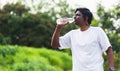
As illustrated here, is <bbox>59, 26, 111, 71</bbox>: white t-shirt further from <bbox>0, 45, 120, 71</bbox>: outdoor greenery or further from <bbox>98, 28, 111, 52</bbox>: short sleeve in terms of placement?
<bbox>0, 45, 120, 71</bbox>: outdoor greenery

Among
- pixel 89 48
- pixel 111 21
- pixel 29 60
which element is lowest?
pixel 111 21

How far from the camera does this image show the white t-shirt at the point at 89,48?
14.0ft

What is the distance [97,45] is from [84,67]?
240 mm

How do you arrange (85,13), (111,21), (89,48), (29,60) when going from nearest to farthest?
(89,48)
(85,13)
(29,60)
(111,21)

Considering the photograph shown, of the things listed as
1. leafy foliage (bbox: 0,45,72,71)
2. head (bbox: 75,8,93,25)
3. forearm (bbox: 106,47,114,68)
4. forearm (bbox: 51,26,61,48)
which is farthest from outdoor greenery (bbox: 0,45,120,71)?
forearm (bbox: 106,47,114,68)

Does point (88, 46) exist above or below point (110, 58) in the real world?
above

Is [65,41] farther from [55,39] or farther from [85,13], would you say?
[85,13]

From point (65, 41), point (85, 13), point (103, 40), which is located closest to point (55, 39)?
point (65, 41)

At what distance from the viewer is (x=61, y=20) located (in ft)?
14.5

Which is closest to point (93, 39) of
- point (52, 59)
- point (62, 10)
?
point (52, 59)

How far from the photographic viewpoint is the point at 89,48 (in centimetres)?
429

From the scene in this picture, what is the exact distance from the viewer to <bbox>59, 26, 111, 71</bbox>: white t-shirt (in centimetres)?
427

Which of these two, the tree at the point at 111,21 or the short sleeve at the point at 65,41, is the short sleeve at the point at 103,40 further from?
the tree at the point at 111,21

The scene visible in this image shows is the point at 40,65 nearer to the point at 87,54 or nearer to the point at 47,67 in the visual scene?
the point at 47,67
